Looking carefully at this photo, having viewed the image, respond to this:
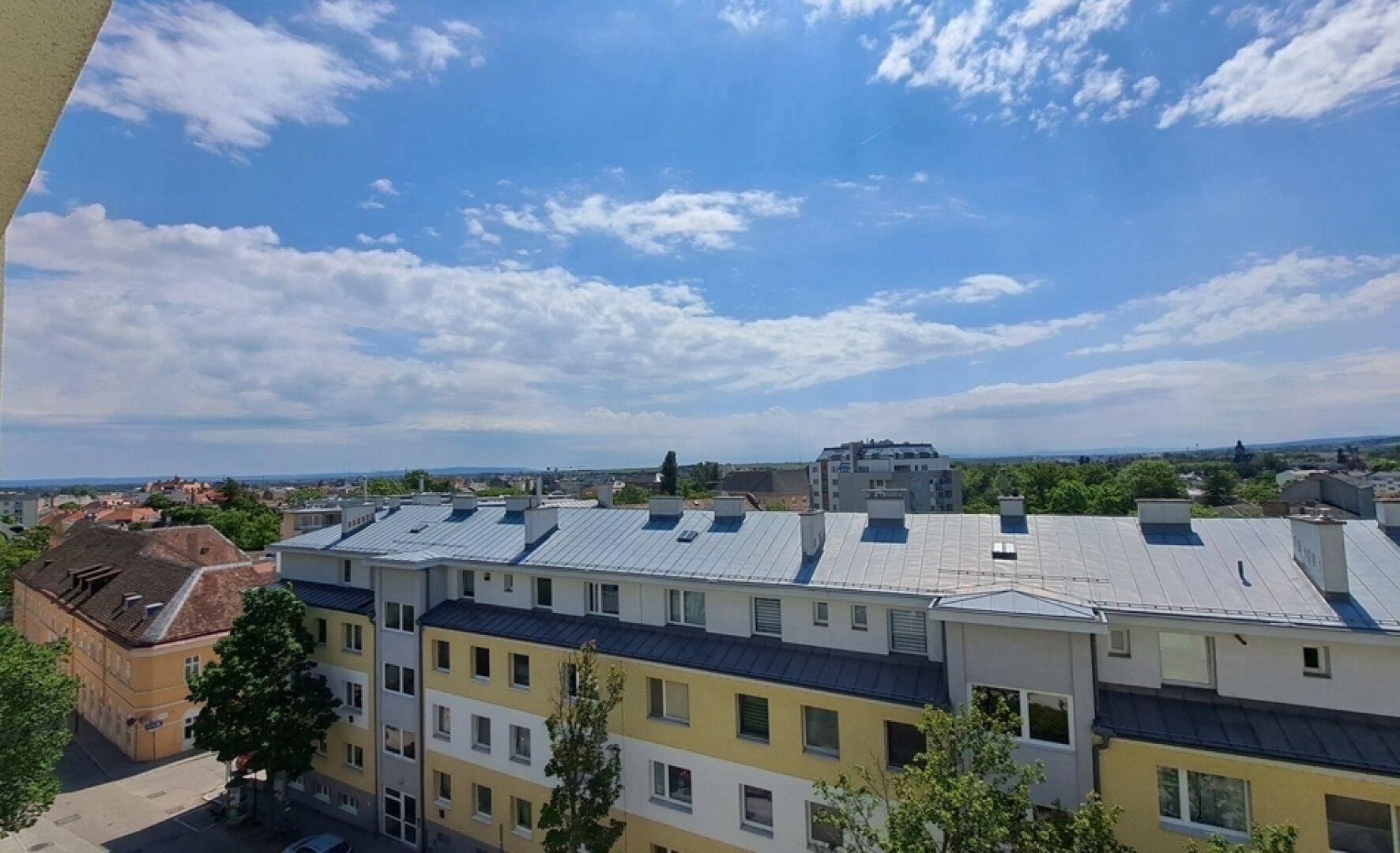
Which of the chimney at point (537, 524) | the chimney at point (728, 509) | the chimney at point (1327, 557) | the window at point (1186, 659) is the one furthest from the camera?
the chimney at point (537, 524)

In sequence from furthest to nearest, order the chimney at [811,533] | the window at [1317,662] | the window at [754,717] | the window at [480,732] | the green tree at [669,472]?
the green tree at [669,472] < the window at [480,732] < the chimney at [811,533] < the window at [754,717] < the window at [1317,662]

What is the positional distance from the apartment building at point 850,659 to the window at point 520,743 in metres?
0.09

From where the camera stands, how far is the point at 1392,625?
14.4 meters

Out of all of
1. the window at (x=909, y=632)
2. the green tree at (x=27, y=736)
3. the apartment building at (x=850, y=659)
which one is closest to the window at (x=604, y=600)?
the apartment building at (x=850, y=659)

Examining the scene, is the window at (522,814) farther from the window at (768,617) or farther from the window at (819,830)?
the window at (768,617)

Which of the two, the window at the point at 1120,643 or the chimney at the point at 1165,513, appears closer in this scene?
the window at the point at 1120,643

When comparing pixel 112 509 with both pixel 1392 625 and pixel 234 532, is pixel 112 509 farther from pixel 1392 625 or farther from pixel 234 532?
pixel 1392 625

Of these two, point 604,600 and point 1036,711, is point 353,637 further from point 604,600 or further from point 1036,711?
point 1036,711

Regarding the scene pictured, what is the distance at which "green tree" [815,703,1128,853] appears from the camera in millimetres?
12797

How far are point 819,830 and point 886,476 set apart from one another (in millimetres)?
94276

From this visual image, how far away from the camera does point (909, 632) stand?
63.0ft

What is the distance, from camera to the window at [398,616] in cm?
2778

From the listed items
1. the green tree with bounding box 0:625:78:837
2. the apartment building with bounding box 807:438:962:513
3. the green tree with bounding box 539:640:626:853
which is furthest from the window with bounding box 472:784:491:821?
the apartment building with bounding box 807:438:962:513

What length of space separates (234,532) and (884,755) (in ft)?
312
